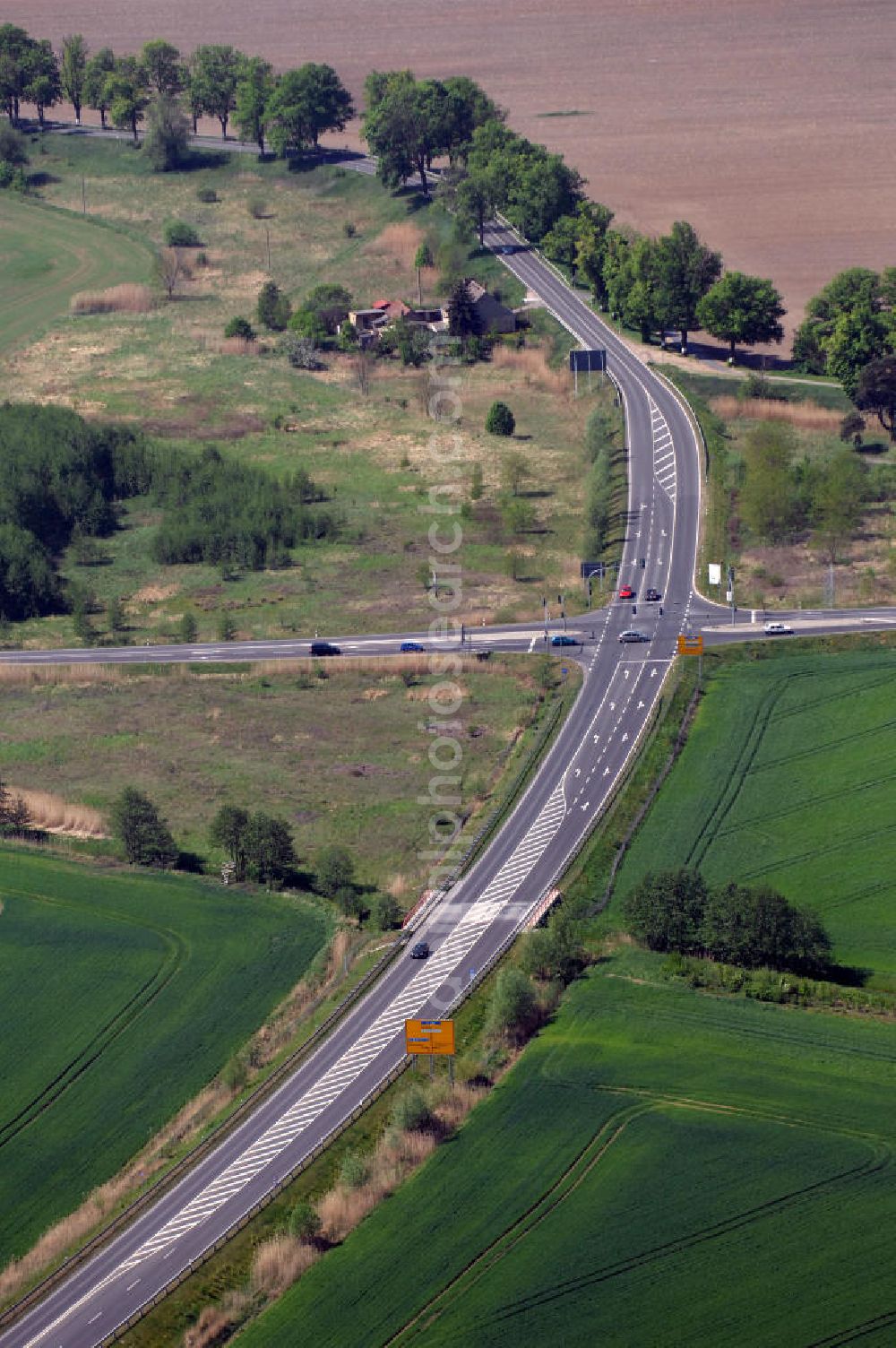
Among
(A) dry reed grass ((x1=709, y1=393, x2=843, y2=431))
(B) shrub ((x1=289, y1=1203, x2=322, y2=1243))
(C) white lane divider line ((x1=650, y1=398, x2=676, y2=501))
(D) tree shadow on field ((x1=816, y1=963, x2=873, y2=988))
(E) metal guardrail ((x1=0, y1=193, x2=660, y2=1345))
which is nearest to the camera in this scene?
(E) metal guardrail ((x1=0, y1=193, x2=660, y2=1345))

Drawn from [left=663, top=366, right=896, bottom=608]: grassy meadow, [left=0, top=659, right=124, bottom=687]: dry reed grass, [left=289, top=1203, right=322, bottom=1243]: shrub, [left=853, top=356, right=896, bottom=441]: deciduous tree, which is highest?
[left=853, top=356, right=896, bottom=441]: deciduous tree

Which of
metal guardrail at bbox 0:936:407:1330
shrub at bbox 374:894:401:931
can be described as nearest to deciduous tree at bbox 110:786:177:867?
shrub at bbox 374:894:401:931

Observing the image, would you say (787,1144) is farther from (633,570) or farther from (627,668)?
(633,570)

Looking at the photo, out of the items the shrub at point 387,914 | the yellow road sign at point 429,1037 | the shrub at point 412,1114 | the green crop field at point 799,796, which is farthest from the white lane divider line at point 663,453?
the shrub at point 412,1114

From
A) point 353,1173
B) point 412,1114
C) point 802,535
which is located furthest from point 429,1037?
point 802,535

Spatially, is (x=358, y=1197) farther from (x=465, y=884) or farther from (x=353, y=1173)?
(x=465, y=884)

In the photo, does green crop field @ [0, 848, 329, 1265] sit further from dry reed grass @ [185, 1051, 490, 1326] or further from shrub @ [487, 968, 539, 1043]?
shrub @ [487, 968, 539, 1043]

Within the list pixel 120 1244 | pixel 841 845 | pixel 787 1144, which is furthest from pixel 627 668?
pixel 120 1244

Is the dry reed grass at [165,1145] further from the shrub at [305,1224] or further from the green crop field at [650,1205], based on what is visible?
the green crop field at [650,1205]
